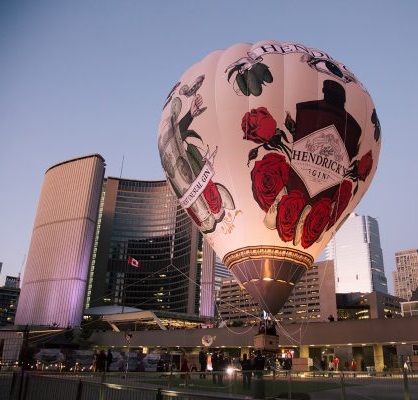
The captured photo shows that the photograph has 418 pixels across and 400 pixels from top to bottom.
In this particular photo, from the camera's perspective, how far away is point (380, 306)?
157375mm

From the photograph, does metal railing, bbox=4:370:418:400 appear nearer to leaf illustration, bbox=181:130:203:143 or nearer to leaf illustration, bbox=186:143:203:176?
leaf illustration, bbox=186:143:203:176

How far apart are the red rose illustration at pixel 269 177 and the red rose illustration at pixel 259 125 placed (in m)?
0.93

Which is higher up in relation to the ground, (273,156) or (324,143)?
(324,143)

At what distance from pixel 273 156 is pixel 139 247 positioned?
523 ft

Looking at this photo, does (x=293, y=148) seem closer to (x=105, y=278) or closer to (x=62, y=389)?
(x=62, y=389)

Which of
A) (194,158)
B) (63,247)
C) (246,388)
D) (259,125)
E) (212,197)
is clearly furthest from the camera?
(63,247)

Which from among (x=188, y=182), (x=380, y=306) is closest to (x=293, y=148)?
(x=188, y=182)

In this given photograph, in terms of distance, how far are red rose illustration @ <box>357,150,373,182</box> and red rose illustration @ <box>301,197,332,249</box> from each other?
2.68 metres

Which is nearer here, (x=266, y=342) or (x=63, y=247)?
(x=266, y=342)

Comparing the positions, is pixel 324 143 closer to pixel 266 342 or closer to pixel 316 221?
pixel 316 221

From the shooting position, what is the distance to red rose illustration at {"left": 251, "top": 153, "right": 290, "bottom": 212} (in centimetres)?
2156

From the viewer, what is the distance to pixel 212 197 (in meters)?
23.2

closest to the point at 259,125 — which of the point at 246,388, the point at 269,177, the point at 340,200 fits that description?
the point at 269,177

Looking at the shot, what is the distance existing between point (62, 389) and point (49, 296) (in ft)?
340
